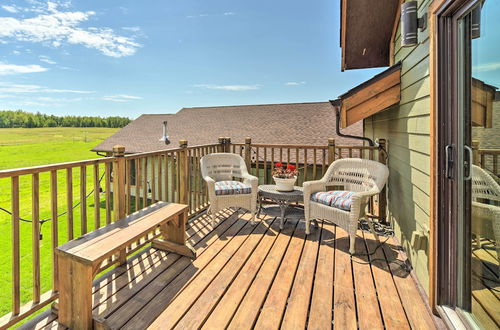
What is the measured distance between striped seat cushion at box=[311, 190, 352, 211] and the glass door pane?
132 cm

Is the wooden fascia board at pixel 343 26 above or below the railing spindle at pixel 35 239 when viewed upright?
above

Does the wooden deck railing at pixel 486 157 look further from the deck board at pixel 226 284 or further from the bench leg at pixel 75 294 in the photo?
the bench leg at pixel 75 294

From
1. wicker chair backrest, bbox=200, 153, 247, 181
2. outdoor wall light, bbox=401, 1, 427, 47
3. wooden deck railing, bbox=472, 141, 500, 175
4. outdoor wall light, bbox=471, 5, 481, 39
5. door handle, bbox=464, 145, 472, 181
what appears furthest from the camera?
wicker chair backrest, bbox=200, 153, 247, 181

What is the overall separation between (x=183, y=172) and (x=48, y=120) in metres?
45.8

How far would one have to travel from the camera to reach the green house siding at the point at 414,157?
2.12 m

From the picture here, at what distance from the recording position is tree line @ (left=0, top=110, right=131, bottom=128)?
35938mm

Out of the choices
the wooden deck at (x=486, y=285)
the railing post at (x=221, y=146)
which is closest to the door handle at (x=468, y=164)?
the wooden deck at (x=486, y=285)

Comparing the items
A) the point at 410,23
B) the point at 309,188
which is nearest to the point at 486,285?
the point at 309,188

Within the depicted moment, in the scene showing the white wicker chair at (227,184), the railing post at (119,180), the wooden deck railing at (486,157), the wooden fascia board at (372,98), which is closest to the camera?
the wooden deck railing at (486,157)

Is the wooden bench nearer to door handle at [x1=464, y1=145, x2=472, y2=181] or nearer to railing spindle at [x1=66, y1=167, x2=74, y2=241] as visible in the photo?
railing spindle at [x1=66, y1=167, x2=74, y2=241]

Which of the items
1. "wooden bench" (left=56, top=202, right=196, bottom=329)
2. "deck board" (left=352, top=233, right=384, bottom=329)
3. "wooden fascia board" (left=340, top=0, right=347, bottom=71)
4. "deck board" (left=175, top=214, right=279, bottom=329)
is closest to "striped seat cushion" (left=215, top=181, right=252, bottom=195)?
"deck board" (left=175, top=214, right=279, bottom=329)

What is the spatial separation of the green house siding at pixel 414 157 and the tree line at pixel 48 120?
147ft

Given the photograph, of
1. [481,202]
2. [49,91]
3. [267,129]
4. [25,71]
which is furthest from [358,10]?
[49,91]

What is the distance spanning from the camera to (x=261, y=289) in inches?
84.9
